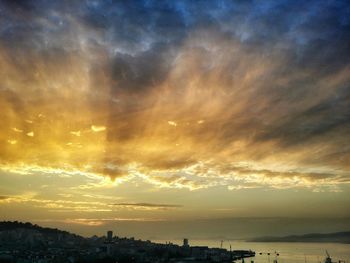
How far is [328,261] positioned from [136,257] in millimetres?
92460

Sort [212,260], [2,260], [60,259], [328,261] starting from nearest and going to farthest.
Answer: [2,260], [60,259], [328,261], [212,260]

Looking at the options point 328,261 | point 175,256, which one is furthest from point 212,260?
point 328,261

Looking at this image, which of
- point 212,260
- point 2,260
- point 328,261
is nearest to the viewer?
point 2,260

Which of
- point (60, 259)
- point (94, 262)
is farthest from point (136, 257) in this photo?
point (60, 259)

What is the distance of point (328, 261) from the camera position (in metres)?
165

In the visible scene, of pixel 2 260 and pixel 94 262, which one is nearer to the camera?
pixel 2 260

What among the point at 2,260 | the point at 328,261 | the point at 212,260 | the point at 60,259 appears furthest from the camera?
the point at 212,260

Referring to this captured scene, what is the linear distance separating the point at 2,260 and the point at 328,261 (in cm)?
14272

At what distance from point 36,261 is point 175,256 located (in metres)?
89.2

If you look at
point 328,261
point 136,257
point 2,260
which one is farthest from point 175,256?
point 2,260

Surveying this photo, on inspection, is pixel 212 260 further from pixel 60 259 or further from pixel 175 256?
pixel 60 259

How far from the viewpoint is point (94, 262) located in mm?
139875

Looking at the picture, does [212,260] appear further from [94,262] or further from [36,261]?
[36,261]

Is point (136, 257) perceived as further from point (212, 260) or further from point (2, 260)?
point (2, 260)
